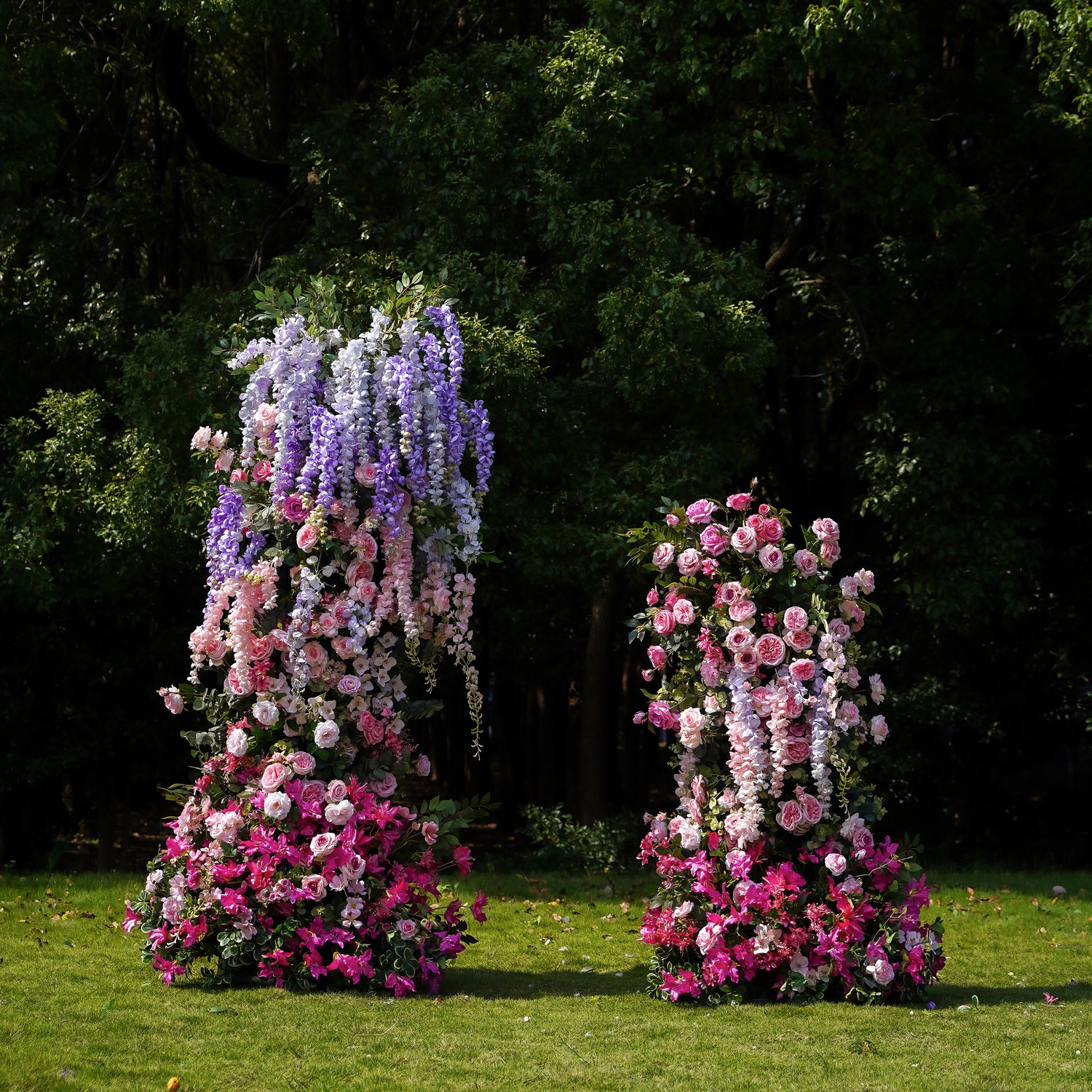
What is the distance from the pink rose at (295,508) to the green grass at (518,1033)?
2.14 m

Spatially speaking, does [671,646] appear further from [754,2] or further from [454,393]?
[754,2]

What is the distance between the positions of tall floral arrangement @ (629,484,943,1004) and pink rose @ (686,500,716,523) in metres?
0.01

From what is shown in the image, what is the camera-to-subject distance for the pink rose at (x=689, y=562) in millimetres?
6371

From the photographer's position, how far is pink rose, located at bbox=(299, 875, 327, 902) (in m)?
6.05

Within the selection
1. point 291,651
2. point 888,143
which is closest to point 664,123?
point 888,143

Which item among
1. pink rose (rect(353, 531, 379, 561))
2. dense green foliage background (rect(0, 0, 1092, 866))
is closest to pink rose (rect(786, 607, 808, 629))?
pink rose (rect(353, 531, 379, 561))

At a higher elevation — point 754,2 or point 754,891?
point 754,2

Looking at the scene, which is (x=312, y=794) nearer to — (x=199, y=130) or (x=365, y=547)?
(x=365, y=547)

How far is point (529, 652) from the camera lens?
16.4 metres

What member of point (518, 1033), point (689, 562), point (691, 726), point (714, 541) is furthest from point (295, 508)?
point (518, 1033)

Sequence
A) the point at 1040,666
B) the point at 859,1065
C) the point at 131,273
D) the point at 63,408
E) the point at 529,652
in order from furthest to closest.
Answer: the point at 529,652, the point at 1040,666, the point at 131,273, the point at 63,408, the point at 859,1065

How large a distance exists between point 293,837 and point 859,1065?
264cm

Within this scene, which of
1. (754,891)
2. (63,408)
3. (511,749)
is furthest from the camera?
(511,749)

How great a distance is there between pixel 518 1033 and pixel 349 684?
5.59ft
